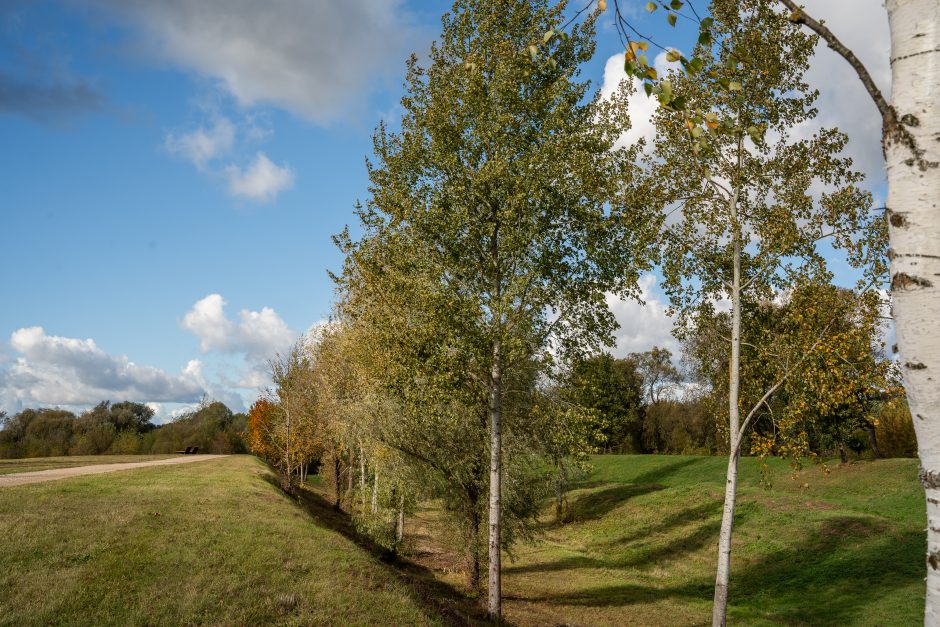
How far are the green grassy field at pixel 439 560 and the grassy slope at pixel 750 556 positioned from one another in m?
0.12

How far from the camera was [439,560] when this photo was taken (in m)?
27.2

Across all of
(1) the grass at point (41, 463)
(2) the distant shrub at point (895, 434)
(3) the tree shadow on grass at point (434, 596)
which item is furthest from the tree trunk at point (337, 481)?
(2) the distant shrub at point (895, 434)

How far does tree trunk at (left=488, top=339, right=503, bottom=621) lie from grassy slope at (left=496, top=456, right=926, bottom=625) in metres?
1.66

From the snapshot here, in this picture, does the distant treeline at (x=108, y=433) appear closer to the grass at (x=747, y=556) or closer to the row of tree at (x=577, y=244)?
the grass at (x=747, y=556)

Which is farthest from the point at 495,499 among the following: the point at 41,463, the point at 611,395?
the point at 611,395

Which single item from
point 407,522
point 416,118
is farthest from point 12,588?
point 407,522

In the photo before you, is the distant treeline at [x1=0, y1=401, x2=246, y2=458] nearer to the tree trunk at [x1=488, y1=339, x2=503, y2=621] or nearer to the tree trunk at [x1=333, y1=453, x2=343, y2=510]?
the tree trunk at [x1=333, y1=453, x2=343, y2=510]

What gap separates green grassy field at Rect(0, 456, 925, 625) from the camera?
1066cm

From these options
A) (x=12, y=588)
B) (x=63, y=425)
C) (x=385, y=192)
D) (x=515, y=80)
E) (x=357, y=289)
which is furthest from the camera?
(x=63, y=425)

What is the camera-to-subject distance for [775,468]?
44.7 meters

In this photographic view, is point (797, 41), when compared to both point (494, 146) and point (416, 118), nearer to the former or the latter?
point (494, 146)

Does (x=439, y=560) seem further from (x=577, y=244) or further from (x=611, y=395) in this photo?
(x=611, y=395)

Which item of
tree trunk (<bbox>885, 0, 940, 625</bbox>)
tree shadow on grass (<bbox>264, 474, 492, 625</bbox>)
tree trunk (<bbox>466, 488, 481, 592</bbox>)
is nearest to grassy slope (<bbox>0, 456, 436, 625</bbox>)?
tree shadow on grass (<bbox>264, 474, 492, 625</bbox>)

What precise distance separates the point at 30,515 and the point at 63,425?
90.1 metres
